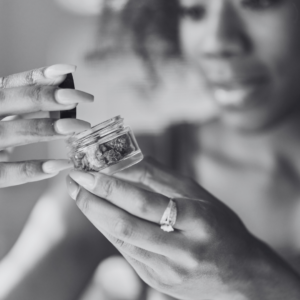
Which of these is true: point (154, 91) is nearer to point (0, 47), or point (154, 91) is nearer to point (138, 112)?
point (138, 112)

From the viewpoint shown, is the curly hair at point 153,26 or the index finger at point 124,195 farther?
the curly hair at point 153,26

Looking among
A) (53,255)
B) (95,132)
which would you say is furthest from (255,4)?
(53,255)

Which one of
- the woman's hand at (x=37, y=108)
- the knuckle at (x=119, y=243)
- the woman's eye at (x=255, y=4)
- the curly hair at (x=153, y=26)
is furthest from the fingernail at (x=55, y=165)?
the woman's eye at (x=255, y=4)

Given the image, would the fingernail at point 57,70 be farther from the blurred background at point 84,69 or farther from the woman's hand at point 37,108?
the blurred background at point 84,69

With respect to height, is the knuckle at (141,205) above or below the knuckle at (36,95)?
below

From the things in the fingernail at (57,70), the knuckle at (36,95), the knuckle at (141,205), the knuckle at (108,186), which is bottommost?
the knuckle at (141,205)

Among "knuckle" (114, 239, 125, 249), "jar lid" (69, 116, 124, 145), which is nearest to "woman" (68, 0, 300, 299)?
"knuckle" (114, 239, 125, 249)
